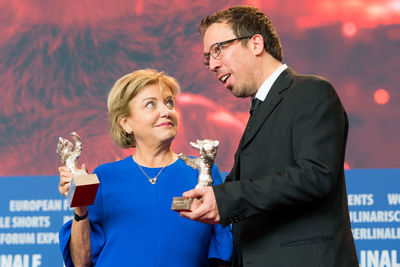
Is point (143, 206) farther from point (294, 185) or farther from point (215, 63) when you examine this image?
point (294, 185)

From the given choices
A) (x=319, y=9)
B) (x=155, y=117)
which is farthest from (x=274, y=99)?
(x=319, y=9)

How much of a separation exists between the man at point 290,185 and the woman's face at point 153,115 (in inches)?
27.5

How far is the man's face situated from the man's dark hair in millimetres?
26

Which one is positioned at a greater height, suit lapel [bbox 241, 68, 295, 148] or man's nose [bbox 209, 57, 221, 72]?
man's nose [bbox 209, 57, 221, 72]

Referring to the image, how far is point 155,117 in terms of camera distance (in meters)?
2.56

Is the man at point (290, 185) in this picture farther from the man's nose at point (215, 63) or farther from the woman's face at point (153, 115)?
the woman's face at point (153, 115)

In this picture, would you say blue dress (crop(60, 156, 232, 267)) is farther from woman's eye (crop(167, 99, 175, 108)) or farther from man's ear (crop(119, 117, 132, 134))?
woman's eye (crop(167, 99, 175, 108))

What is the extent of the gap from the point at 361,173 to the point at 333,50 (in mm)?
944

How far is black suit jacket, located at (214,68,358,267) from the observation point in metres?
1.62

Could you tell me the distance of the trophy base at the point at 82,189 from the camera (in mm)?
2064

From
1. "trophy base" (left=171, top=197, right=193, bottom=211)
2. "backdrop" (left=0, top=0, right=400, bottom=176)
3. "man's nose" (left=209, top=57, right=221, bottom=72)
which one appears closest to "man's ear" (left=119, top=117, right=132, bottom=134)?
"man's nose" (left=209, top=57, right=221, bottom=72)

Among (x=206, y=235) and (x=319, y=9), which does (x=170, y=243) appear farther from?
(x=319, y=9)

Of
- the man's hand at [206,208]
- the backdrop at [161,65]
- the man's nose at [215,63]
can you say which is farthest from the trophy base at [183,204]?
the backdrop at [161,65]

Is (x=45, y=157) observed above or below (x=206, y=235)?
above
